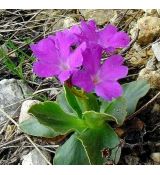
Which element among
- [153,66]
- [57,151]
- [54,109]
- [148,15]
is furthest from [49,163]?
[148,15]

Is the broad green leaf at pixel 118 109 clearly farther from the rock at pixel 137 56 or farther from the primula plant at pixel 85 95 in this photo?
the rock at pixel 137 56

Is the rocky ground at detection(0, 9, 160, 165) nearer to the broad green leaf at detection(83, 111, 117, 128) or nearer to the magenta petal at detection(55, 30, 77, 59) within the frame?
the broad green leaf at detection(83, 111, 117, 128)

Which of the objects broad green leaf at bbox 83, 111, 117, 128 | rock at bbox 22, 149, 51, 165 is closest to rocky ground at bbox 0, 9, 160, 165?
rock at bbox 22, 149, 51, 165

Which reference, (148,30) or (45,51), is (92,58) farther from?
(148,30)

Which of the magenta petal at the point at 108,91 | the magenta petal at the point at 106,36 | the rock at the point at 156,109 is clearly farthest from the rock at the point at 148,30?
the magenta petal at the point at 108,91

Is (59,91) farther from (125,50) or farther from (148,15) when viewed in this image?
(148,15)

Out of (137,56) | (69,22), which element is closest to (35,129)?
(137,56)
